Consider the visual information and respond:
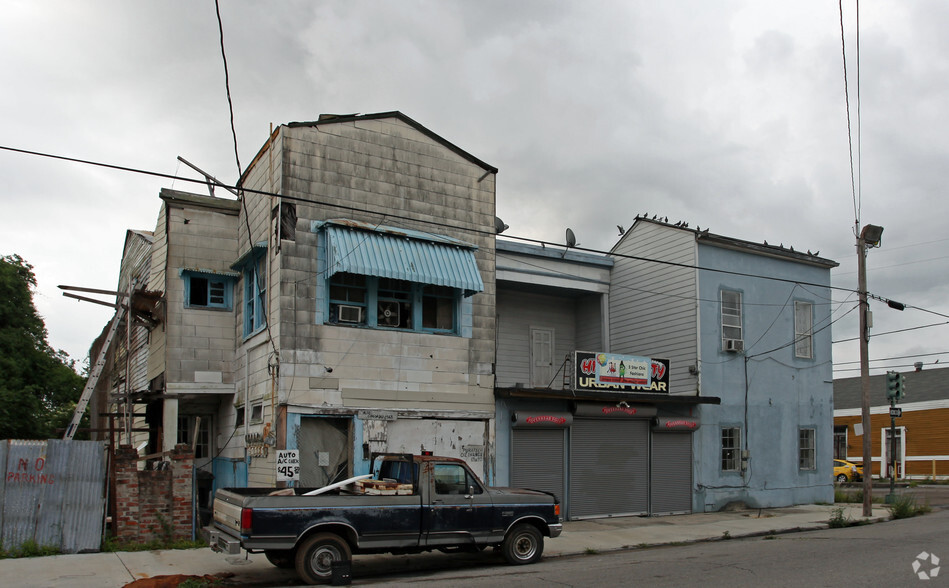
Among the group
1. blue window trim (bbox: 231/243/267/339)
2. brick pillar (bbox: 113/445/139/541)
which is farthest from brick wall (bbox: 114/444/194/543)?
blue window trim (bbox: 231/243/267/339)

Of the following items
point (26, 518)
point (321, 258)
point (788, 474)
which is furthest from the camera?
point (788, 474)

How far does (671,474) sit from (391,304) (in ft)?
28.1

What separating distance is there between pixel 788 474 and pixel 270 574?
15852 millimetres

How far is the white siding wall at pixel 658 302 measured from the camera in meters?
20.8

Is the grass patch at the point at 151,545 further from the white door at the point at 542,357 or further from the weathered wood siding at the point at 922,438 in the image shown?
the weathered wood siding at the point at 922,438

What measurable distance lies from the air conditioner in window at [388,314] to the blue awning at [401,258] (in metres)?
0.98

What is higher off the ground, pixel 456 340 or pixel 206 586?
pixel 456 340

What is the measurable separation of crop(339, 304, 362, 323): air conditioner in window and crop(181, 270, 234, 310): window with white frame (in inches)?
152

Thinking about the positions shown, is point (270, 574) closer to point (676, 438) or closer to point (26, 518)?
point (26, 518)

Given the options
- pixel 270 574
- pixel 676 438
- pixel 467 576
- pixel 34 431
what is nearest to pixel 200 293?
pixel 270 574

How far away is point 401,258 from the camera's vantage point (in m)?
16.2

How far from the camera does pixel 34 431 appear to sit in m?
33.0

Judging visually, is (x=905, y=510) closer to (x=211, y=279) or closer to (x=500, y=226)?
(x=500, y=226)

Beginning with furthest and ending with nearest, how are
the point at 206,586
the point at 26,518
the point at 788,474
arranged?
1. the point at 788,474
2. the point at 26,518
3. the point at 206,586
